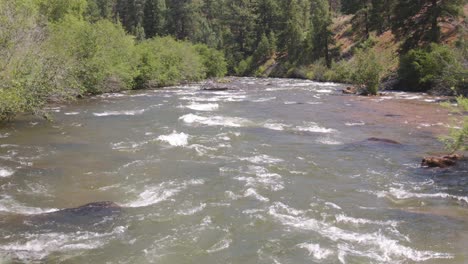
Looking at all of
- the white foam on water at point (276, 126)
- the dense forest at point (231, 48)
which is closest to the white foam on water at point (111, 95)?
the dense forest at point (231, 48)

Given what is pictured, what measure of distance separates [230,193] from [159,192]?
1.94 metres

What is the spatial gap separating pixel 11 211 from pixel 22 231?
4.89ft

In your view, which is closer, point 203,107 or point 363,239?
point 363,239

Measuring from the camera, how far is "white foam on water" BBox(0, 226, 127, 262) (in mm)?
8703

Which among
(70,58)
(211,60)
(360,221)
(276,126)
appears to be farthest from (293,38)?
(360,221)

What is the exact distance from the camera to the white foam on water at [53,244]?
8703 mm

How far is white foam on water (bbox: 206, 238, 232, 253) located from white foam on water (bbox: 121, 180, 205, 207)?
114 inches

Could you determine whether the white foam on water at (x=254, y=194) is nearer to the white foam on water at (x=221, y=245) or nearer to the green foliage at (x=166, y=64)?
the white foam on water at (x=221, y=245)

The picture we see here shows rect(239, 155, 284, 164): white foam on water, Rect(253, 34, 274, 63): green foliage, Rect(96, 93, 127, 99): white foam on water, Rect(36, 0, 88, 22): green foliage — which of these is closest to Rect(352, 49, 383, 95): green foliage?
Rect(96, 93, 127, 99): white foam on water

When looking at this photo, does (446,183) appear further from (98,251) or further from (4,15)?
(4,15)

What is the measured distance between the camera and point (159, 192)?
12656mm

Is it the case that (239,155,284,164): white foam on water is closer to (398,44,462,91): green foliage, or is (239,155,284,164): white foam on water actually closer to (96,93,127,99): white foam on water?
(96,93,127,99): white foam on water

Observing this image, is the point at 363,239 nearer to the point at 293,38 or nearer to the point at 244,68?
the point at 293,38

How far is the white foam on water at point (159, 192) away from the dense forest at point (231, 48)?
7.46 meters
